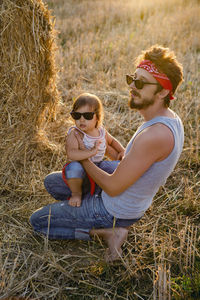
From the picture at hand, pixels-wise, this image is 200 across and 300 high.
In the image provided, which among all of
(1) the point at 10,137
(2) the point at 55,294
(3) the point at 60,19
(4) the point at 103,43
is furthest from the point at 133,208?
(3) the point at 60,19

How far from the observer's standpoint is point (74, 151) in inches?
108

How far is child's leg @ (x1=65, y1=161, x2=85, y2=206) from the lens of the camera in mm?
2757

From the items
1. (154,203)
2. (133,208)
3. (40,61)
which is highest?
(40,61)

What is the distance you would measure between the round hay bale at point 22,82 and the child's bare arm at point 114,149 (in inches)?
43.6

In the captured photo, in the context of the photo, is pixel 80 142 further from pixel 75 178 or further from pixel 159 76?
pixel 159 76

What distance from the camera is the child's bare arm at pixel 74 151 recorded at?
2.66 metres

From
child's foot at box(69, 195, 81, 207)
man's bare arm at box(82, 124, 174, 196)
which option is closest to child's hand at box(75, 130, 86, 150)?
child's foot at box(69, 195, 81, 207)

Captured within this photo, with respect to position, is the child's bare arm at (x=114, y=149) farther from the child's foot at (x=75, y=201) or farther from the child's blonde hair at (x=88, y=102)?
the child's foot at (x=75, y=201)

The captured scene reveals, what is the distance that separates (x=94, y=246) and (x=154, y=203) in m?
0.97

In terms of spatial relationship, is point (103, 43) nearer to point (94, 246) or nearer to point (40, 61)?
point (40, 61)

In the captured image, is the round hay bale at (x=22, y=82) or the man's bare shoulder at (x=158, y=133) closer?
the man's bare shoulder at (x=158, y=133)

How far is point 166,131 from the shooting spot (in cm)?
216

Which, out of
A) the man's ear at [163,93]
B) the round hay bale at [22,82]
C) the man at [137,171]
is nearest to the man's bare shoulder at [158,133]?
the man at [137,171]

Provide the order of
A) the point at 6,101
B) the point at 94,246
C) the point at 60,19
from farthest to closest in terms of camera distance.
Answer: the point at 60,19 < the point at 6,101 < the point at 94,246
